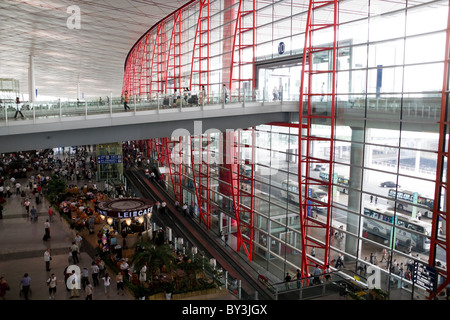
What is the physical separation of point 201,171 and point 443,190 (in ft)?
70.2

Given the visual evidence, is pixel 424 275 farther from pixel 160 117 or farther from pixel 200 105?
pixel 160 117

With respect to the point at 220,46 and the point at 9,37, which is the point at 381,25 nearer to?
the point at 220,46

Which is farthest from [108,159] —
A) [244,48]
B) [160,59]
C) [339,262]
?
[339,262]

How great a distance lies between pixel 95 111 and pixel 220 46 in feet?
43.3

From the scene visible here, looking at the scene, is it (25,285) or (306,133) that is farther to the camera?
(306,133)

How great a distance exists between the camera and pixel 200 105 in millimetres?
20328

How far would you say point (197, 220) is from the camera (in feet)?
103

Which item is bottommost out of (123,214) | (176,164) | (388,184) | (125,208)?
(123,214)

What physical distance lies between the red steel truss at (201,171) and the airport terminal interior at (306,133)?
0.19 metres

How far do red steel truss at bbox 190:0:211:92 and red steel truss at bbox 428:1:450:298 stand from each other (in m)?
18.9

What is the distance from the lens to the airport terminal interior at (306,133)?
555 inches

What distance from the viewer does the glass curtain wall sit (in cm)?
1416

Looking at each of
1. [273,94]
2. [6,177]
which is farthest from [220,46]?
[6,177]

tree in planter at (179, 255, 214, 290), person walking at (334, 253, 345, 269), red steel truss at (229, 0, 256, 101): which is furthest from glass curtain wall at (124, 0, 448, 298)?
tree in planter at (179, 255, 214, 290)
